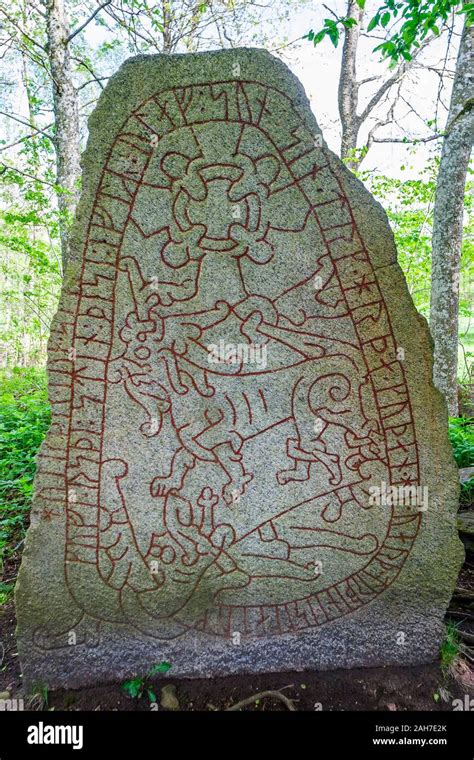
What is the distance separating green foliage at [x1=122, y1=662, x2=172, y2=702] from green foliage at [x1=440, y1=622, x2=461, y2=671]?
109 centimetres

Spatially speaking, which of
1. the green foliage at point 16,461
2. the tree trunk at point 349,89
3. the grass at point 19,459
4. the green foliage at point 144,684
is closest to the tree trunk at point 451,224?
the grass at point 19,459

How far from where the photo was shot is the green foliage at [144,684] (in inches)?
74.3

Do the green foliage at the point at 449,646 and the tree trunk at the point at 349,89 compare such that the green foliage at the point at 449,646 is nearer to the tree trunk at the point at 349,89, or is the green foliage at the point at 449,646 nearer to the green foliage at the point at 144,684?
the green foliage at the point at 144,684

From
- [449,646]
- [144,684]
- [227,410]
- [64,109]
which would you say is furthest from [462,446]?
[64,109]

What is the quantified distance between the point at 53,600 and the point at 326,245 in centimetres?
165

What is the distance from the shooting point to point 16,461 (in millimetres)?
3480

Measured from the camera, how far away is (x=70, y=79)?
5000 mm

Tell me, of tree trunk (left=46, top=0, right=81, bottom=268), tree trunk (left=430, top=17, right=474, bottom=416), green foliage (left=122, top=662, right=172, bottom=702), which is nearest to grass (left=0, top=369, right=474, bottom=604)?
tree trunk (left=430, top=17, right=474, bottom=416)

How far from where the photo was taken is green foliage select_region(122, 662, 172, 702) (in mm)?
1886

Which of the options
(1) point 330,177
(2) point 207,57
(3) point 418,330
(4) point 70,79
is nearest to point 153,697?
(3) point 418,330

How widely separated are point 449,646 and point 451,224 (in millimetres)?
3205

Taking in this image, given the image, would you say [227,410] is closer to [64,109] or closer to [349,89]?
Answer: [64,109]

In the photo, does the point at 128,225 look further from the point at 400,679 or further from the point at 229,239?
the point at 400,679

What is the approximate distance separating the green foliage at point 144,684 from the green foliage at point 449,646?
1086 millimetres
